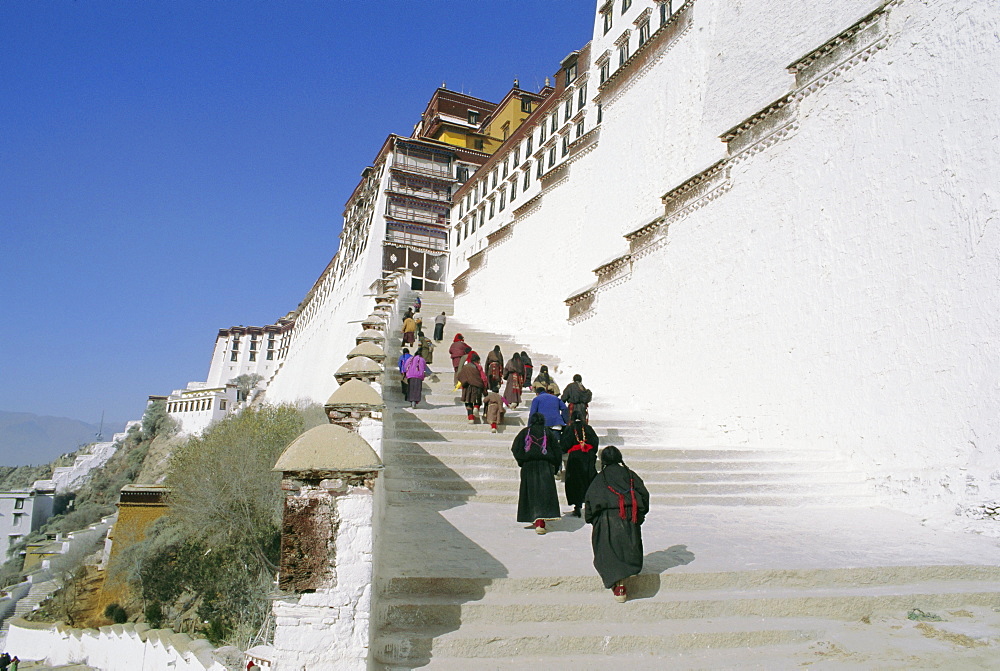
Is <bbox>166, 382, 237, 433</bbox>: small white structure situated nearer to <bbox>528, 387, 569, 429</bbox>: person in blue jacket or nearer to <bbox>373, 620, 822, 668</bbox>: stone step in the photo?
<bbox>528, 387, 569, 429</bbox>: person in blue jacket

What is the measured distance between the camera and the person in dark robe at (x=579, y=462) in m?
7.45

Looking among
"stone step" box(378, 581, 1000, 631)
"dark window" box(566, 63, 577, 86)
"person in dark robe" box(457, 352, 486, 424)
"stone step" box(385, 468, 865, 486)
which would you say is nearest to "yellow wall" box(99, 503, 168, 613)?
"person in dark robe" box(457, 352, 486, 424)

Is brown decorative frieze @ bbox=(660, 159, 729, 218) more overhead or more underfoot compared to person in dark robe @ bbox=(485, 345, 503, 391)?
more overhead

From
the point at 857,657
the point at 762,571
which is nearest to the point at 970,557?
the point at 762,571

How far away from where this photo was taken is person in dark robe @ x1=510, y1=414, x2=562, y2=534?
654 centimetres

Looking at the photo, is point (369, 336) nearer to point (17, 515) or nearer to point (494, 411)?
point (494, 411)

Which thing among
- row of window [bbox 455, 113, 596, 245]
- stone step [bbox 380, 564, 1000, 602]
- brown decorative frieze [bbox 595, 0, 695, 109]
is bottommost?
stone step [bbox 380, 564, 1000, 602]

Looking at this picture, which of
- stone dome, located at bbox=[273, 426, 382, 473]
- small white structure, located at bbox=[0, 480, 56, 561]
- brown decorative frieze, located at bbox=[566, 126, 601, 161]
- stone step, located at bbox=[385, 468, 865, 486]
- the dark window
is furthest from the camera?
small white structure, located at bbox=[0, 480, 56, 561]

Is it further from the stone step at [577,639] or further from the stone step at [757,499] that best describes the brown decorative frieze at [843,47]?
the stone step at [577,639]

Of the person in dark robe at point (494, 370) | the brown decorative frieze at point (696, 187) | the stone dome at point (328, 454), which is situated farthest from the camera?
the brown decorative frieze at point (696, 187)

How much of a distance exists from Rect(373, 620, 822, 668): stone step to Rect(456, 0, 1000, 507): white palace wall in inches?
176

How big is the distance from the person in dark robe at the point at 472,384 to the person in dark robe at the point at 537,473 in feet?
11.2

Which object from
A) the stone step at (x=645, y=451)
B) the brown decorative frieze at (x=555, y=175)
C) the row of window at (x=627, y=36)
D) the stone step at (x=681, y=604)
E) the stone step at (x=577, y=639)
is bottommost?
the stone step at (x=577, y=639)

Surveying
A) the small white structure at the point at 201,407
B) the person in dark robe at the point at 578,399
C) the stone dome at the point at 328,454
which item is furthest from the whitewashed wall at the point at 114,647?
the small white structure at the point at 201,407
